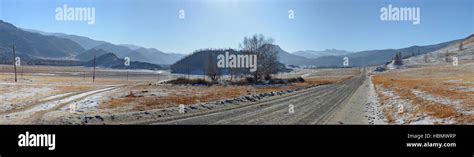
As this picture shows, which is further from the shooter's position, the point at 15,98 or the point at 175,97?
the point at 175,97

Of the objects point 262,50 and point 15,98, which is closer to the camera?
point 15,98

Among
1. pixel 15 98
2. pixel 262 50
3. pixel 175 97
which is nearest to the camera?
pixel 15 98

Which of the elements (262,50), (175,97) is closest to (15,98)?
(175,97)

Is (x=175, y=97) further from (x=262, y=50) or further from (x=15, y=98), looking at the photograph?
(x=262, y=50)

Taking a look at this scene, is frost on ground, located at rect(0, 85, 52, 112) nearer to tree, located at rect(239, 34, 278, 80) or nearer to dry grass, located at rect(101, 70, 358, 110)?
dry grass, located at rect(101, 70, 358, 110)

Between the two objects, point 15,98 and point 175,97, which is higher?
point 15,98

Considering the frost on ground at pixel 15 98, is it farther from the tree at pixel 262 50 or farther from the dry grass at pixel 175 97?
the tree at pixel 262 50

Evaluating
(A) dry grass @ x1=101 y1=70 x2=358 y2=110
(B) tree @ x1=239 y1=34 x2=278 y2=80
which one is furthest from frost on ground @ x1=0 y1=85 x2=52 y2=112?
(B) tree @ x1=239 y1=34 x2=278 y2=80

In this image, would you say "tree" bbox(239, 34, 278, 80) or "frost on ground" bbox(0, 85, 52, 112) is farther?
"tree" bbox(239, 34, 278, 80)

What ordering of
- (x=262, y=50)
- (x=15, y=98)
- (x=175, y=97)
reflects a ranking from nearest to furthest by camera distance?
1. (x=15, y=98)
2. (x=175, y=97)
3. (x=262, y=50)
